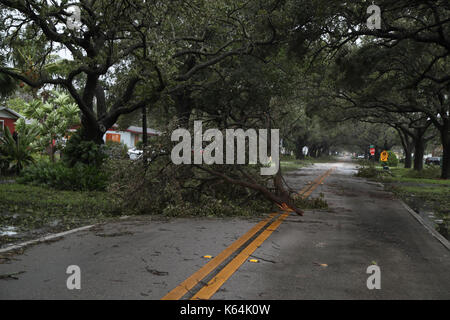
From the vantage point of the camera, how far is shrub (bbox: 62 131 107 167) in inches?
637

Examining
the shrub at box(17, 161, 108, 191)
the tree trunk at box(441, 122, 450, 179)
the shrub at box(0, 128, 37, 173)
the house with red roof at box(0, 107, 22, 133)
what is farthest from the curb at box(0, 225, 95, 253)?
the house with red roof at box(0, 107, 22, 133)

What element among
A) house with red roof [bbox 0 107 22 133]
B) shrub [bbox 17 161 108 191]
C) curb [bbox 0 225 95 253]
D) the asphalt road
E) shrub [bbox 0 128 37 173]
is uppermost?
house with red roof [bbox 0 107 22 133]

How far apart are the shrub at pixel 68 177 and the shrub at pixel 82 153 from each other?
21.2 inches

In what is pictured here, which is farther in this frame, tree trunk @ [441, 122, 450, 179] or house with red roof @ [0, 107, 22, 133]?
house with red roof @ [0, 107, 22, 133]

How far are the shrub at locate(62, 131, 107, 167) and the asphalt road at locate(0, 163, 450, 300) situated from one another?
316 inches

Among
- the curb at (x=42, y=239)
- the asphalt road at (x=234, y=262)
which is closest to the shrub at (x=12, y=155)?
the asphalt road at (x=234, y=262)

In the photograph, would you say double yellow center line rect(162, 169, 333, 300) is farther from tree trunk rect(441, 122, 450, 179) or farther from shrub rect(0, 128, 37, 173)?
tree trunk rect(441, 122, 450, 179)

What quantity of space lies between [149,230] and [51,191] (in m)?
7.23

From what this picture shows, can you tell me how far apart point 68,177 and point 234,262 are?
1071cm

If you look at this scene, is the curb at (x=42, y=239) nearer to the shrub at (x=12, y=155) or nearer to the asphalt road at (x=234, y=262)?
the asphalt road at (x=234, y=262)

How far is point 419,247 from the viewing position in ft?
23.0
